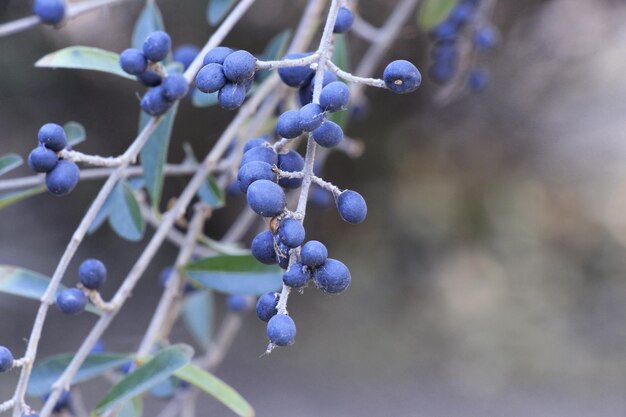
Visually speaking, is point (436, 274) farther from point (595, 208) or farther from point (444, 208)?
point (595, 208)

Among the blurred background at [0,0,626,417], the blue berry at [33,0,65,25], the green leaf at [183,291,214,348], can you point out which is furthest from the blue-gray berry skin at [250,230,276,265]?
the blurred background at [0,0,626,417]

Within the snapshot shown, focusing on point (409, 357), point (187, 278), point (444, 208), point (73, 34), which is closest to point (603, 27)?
point (444, 208)

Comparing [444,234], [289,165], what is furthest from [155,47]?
[444,234]

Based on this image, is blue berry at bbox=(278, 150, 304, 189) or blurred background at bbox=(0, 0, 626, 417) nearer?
blue berry at bbox=(278, 150, 304, 189)

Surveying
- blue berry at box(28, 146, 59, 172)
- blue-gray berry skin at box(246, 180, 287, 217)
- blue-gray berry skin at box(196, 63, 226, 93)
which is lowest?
blue-gray berry skin at box(246, 180, 287, 217)

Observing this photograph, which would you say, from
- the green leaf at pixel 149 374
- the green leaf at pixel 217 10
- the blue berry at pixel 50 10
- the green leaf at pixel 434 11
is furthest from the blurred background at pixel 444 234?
the green leaf at pixel 149 374

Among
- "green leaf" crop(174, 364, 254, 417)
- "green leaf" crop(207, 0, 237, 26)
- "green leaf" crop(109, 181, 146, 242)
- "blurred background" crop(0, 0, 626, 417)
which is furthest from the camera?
"blurred background" crop(0, 0, 626, 417)

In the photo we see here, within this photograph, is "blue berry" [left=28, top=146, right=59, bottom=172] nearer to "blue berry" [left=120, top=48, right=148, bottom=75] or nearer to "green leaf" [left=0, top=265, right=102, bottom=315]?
"blue berry" [left=120, top=48, right=148, bottom=75]

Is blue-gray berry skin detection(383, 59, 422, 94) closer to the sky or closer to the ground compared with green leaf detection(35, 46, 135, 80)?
closer to the ground
